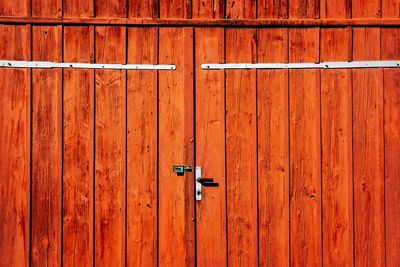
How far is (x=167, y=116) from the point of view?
2996 mm

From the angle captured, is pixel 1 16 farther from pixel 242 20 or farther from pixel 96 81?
pixel 242 20

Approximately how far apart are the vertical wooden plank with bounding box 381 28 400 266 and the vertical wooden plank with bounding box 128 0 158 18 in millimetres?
1777

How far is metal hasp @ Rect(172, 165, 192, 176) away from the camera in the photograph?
9.74ft

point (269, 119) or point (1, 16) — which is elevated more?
point (1, 16)

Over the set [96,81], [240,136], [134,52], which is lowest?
[240,136]

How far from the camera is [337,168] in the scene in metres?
3.01

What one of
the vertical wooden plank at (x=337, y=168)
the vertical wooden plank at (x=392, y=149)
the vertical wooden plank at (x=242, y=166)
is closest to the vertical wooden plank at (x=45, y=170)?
the vertical wooden plank at (x=242, y=166)

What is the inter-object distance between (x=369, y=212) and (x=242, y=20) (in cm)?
176

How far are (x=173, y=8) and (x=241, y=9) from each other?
526 millimetres

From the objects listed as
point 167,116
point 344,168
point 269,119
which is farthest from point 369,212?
point 167,116

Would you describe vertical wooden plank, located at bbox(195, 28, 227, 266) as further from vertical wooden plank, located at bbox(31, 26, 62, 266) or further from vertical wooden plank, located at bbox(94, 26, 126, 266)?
vertical wooden plank, located at bbox(31, 26, 62, 266)

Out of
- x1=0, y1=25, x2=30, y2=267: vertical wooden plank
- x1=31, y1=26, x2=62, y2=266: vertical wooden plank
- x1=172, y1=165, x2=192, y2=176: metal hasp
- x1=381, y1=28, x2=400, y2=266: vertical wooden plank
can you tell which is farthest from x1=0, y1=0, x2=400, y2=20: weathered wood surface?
x1=172, y1=165, x2=192, y2=176: metal hasp

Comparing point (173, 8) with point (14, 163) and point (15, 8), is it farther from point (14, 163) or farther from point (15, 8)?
point (14, 163)

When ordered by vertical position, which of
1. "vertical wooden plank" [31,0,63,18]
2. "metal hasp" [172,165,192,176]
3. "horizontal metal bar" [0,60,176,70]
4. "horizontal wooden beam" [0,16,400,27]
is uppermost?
"vertical wooden plank" [31,0,63,18]
